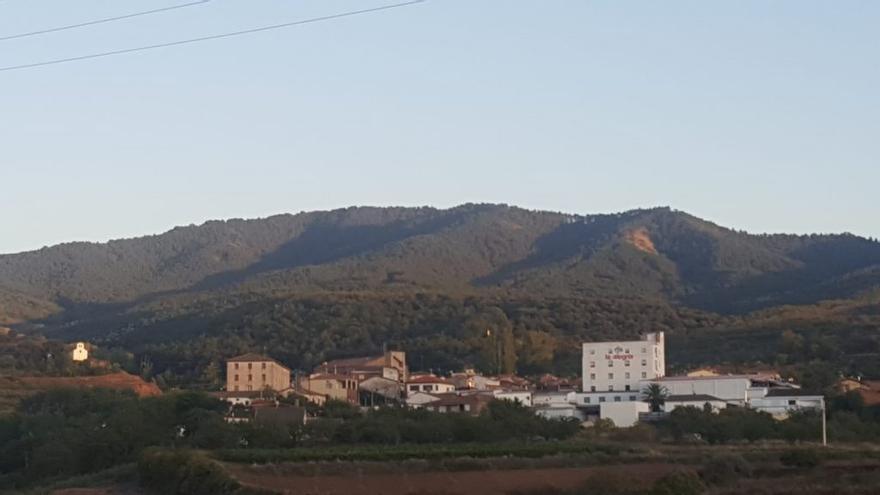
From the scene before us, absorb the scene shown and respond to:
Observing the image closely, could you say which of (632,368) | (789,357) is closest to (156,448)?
(632,368)

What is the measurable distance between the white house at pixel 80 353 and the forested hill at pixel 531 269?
36.1 meters

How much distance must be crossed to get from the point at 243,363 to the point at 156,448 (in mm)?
32563

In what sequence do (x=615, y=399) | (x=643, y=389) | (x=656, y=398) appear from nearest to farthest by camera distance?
(x=656, y=398) → (x=643, y=389) → (x=615, y=399)

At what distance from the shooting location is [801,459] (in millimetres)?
46438

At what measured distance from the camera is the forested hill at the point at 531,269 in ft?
482

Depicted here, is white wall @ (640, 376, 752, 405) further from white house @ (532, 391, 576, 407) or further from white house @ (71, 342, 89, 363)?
white house @ (71, 342, 89, 363)

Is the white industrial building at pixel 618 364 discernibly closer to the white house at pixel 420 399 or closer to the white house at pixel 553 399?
the white house at pixel 553 399

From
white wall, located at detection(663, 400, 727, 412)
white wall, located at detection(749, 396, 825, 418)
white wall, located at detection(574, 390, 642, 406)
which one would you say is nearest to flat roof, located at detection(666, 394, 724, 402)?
white wall, located at detection(663, 400, 727, 412)

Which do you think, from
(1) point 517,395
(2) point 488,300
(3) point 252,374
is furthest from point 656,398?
(2) point 488,300

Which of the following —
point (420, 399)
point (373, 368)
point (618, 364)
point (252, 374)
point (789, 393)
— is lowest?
point (420, 399)

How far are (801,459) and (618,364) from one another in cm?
2781

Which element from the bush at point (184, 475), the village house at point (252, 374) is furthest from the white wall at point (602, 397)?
the bush at point (184, 475)

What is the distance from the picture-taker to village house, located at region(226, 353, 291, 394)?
81375mm

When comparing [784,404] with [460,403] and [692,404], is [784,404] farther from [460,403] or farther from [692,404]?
[460,403]
